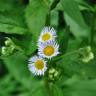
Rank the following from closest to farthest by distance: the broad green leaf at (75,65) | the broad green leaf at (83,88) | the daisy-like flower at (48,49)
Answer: the daisy-like flower at (48,49)
the broad green leaf at (75,65)
the broad green leaf at (83,88)

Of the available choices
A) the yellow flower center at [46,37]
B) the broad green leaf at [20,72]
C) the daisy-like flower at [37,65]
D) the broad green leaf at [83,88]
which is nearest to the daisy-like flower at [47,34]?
the yellow flower center at [46,37]

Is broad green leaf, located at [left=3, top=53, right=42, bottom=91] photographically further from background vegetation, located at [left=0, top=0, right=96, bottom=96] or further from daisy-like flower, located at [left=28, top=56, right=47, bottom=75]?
daisy-like flower, located at [left=28, top=56, right=47, bottom=75]

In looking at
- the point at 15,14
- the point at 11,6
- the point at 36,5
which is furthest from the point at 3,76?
the point at 36,5

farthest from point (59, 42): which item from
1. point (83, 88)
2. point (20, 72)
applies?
point (20, 72)

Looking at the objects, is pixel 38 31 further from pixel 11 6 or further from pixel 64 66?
pixel 11 6

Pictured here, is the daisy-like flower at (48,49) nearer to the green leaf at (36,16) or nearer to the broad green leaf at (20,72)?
the green leaf at (36,16)

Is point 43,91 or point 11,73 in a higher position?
point 43,91
